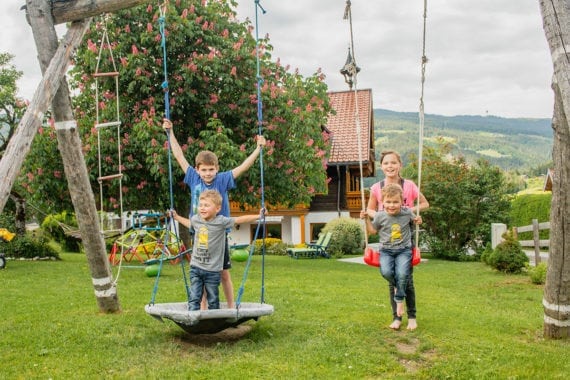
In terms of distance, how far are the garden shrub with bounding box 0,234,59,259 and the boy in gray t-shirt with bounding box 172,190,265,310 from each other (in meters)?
14.9

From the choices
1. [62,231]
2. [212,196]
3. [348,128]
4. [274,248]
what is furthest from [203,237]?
[348,128]

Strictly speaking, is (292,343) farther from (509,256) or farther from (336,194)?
(336,194)

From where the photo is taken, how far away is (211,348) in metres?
5.75

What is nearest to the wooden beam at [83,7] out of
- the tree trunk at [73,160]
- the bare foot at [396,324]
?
the tree trunk at [73,160]

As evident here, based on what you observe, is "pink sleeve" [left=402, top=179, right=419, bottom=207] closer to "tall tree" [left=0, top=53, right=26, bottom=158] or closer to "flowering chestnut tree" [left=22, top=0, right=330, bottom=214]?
"flowering chestnut tree" [left=22, top=0, right=330, bottom=214]

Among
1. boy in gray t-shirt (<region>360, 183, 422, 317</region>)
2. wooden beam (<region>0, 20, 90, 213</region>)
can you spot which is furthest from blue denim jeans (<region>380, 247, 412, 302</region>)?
wooden beam (<region>0, 20, 90, 213</region>)

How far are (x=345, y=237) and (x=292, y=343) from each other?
18716mm

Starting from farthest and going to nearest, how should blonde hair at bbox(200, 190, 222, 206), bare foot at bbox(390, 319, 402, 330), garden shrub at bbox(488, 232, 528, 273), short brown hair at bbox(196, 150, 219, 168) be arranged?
garden shrub at bbox(488, 232, 528, 273)
bare foot at bbox(390, 319, 402, 330)
short brown hair at bbox(196, 150, 219, 168)
blonde hair at bbox(200, 190, 222, 206)

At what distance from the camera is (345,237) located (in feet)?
80.1

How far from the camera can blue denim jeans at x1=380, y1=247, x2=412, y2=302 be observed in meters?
6.09

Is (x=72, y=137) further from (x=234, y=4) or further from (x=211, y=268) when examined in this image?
(x=234, y=4)

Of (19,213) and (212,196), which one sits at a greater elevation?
(212,196)

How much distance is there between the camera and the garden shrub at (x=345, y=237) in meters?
24.2

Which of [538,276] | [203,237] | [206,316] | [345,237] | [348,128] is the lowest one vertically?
[345,237]
